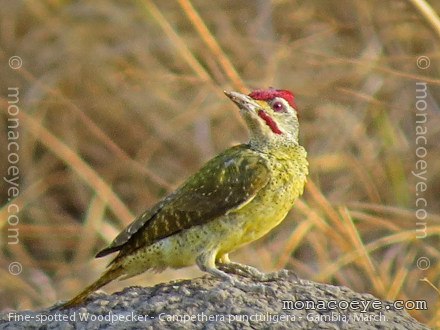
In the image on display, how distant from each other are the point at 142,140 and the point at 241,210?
17.5ft

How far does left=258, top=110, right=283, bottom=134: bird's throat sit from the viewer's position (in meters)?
5.95

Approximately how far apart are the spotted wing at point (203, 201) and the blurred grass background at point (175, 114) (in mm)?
3563

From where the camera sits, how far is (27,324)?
213 inches

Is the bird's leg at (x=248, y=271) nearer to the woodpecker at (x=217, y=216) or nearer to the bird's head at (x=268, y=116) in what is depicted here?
the woodpecker at (x=217, y=216)

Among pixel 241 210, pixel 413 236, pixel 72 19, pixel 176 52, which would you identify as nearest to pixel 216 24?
pixel 176 52

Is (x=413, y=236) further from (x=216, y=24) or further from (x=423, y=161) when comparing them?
(x=216, y=24)

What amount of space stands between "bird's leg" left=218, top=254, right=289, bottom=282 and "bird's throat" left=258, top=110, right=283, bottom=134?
525 mm

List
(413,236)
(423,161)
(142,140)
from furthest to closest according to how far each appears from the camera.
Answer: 1. (142,140)
2. (423,161)
3. (413,236)

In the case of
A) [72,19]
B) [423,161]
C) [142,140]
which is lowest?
[423,161]

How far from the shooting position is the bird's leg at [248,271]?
18.4 ft

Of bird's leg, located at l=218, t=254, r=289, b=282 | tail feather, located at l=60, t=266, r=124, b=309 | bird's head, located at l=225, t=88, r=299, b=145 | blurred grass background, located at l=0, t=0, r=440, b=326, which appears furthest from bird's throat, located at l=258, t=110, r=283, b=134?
blurred grass background, located at l=0, t=0, r=440, b=326

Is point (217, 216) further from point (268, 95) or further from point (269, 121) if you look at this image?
point (268, 95)

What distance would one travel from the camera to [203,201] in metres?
5.80

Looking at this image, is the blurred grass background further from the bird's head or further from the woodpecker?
the woodpecker
